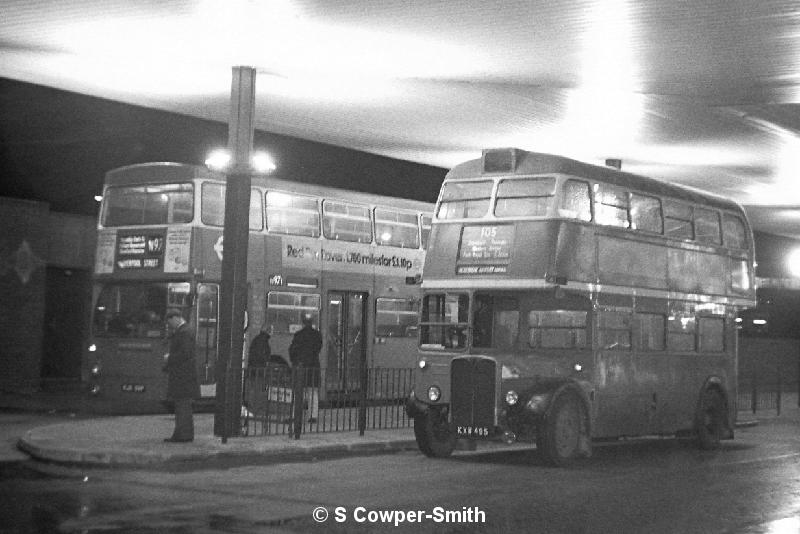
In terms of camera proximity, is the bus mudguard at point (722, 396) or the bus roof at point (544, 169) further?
the bus mudguard at point (722, 396)

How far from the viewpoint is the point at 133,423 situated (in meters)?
20.2

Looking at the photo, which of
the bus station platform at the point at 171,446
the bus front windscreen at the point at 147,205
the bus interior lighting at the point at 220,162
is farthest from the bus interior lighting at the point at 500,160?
the bus front windscreen at the point at 147,205

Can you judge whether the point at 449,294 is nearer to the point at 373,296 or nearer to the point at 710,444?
the point at 710,444

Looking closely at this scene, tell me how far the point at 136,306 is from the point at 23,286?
1051 centimetres

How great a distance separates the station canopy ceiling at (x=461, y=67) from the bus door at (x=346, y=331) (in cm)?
368

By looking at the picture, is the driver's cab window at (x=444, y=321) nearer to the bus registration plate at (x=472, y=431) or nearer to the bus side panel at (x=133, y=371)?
the bus registration plate at (x=472, y=431)

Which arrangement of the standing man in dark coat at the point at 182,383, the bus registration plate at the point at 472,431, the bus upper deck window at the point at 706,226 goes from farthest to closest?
the bus upper deck window at the point at 706,226 → the standing man in dark coat at the point at 182,383 → the bus registration plate at the point at 472,431

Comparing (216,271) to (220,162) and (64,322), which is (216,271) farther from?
(64,322)

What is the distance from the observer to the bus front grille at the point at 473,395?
16.2 metres

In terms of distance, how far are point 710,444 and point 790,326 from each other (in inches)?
1236

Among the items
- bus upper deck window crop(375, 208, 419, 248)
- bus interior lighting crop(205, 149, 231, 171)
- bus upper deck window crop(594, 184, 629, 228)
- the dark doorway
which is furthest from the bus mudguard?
the dark doorway

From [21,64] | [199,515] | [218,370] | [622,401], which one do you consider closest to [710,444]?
[622,401]

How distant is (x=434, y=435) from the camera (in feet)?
56.2

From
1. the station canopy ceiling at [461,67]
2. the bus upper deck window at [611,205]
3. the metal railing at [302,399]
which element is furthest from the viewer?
the metal railing at [302,399]
